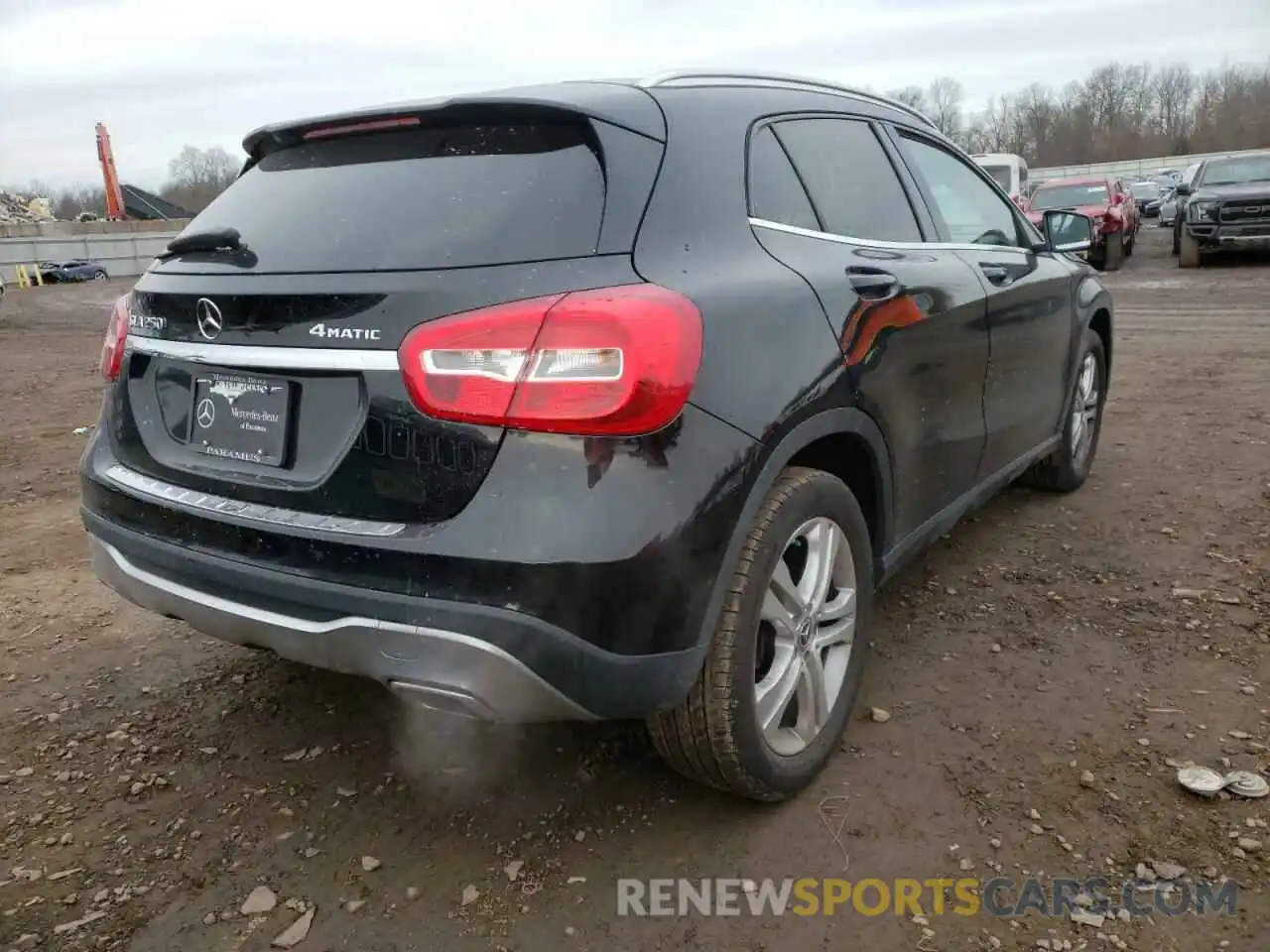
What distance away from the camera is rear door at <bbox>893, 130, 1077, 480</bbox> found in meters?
3.38

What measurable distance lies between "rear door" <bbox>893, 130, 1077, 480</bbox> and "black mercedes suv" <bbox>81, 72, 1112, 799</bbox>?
24.6 inches

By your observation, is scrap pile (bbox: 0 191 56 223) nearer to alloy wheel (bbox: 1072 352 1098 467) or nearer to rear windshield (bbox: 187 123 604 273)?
alloy wheel (bbox: 1072 352 1098 467)

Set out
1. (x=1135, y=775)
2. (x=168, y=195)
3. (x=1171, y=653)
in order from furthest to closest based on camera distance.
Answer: (x=168, y=195), (x=1171, y=653), (x=1135, y=775)

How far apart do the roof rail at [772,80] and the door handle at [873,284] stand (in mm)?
642

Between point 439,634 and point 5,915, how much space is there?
4.08 feet

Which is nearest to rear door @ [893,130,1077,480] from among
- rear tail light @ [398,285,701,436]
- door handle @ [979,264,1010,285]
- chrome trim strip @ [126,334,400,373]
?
door handle @ [979,264,1010,285]

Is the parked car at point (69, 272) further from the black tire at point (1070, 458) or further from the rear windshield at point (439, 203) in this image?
the rear windshield at point (439, 203)

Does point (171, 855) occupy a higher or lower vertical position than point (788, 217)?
lower

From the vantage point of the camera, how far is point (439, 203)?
7.08 feet

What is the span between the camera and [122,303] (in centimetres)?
268

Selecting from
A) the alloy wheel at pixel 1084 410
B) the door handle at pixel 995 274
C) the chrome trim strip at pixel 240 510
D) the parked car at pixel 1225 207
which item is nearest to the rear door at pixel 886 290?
the door handle at pixel 995 274

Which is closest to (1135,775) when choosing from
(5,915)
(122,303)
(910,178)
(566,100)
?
(910,178)

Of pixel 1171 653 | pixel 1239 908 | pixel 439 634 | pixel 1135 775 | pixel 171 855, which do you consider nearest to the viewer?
pixel 439 634

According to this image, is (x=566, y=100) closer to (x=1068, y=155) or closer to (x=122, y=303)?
→ (x=122, y=303)
